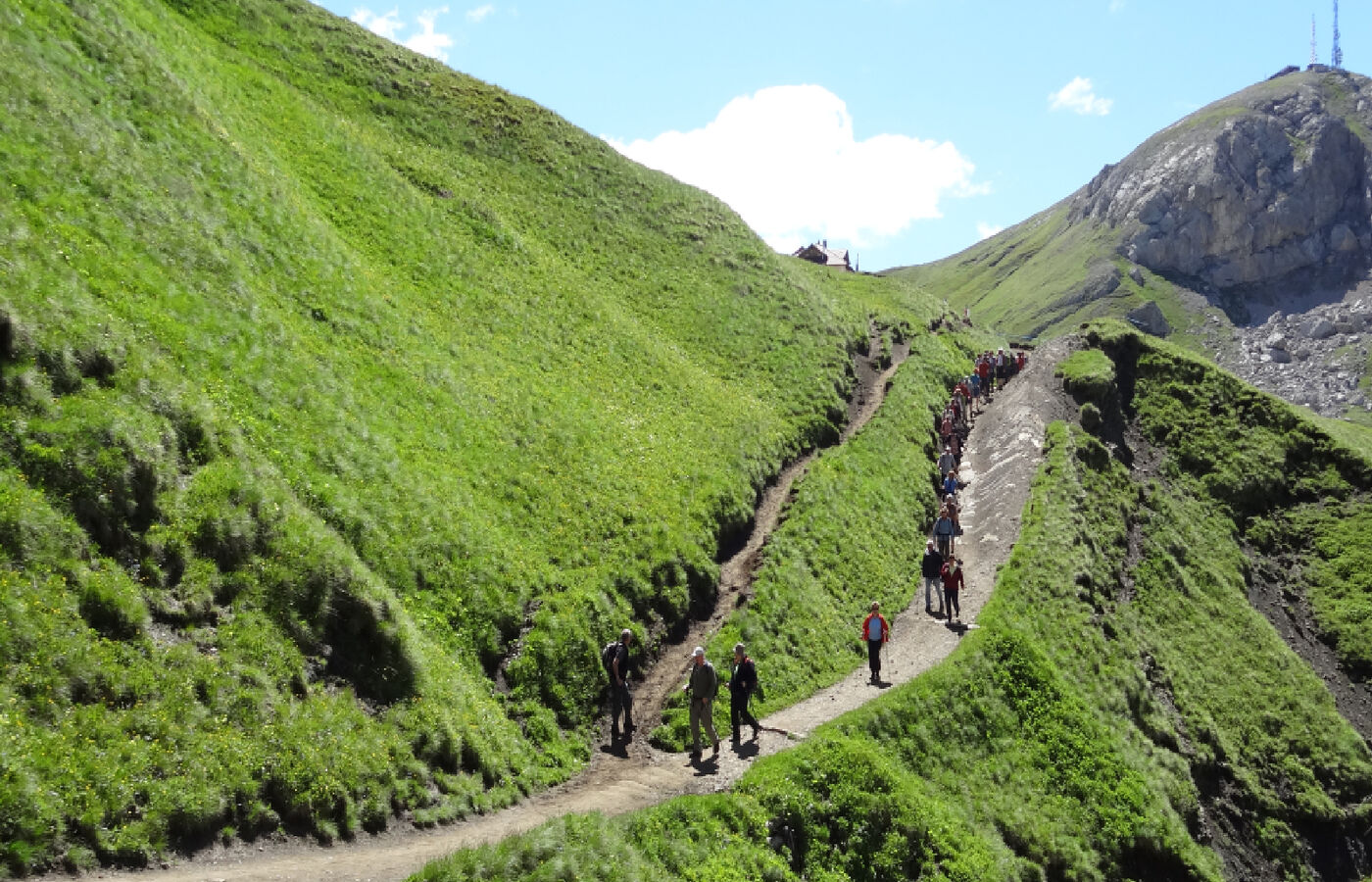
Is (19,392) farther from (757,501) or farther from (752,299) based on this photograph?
(752,299)

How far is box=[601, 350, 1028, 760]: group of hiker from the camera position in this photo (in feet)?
75.4

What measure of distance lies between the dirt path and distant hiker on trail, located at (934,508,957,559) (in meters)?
1.98

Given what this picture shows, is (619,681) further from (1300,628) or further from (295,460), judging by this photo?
(1300,628)

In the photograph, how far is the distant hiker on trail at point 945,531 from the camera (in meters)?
37.4

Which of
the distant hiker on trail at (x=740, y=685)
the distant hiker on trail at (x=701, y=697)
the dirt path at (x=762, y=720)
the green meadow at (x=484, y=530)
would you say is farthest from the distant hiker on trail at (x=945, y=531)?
the distant hiker on trail at (x=701, y=697)

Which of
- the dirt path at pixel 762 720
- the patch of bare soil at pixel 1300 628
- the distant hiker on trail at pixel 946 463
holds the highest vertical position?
the distant hiker on trail at pixel 946 463

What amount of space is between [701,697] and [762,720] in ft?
16.7

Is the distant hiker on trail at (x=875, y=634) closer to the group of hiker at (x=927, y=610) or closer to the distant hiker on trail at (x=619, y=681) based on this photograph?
the group of hiker at (x=927, y=610)

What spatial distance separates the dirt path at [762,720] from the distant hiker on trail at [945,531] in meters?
1.98

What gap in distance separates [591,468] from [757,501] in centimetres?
912

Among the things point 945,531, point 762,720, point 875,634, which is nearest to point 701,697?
point 762,720

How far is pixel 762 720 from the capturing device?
27.1 m

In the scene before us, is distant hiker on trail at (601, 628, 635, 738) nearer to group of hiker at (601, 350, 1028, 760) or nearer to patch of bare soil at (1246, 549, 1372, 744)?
group of hiker at (601, 350, 1028, 760)

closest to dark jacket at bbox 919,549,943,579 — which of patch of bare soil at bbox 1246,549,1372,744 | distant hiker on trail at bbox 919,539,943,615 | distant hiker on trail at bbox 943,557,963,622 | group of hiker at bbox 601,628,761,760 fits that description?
distant hiker on trail at bbox 919,539,943,615
